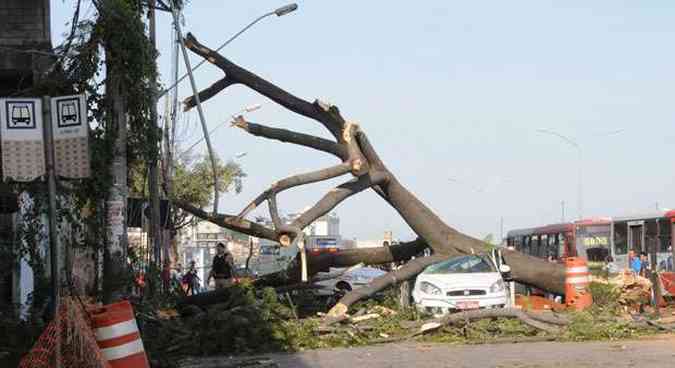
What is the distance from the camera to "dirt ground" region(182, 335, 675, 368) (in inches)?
536

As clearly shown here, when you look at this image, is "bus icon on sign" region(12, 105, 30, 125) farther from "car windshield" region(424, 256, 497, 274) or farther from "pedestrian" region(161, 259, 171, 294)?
"car windshield" region(424, 256, 497, 274)

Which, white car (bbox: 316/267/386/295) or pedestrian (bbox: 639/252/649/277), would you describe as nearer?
white car (bbox: 316/267/386/295)

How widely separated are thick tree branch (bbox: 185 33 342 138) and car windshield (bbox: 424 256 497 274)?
140 inches

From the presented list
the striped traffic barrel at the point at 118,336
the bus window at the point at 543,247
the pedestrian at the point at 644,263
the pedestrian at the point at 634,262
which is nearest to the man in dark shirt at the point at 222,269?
the pedestrian at the point at 644,263

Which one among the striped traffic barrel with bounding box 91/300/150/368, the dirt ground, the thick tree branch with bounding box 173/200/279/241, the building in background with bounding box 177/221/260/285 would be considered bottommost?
the building in background with bounding box 177/221/260/285

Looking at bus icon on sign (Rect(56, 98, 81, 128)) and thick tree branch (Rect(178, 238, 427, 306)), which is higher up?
bus icon on sign (Rect(56, 98, 81, 128))

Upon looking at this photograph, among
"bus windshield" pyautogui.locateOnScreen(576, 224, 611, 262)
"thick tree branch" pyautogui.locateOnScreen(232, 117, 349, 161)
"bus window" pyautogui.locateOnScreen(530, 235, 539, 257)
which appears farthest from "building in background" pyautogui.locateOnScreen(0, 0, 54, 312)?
"bus window" pyautogui.locateOnScreen(530, 235, 539, 257)

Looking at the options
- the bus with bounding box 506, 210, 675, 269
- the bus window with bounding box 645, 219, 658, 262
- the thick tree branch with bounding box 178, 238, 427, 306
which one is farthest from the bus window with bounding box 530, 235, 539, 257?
the thick tree branch with bounding box 178, 238, 427, 306

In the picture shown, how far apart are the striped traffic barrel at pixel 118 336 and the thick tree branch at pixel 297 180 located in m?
9.44

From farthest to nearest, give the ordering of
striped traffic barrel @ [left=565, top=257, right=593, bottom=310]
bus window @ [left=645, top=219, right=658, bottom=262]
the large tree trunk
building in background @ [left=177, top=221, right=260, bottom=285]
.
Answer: building in background @ [left=177, top=221, right=260, bottom=285]
bus window @ [left=645, top=219, right=658, bottom=262]
striped traffic barrel @ [left=565, top=257, right=593, bottom=310]
the large tree trunk

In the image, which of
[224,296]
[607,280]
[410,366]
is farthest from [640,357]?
[224,296]

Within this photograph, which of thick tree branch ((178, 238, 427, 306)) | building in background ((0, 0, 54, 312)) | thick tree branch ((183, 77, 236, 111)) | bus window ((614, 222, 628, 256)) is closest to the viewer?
building in background ((0, 0, 54, 312))

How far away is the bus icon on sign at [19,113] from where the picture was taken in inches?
387

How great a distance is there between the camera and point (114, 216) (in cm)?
1548
